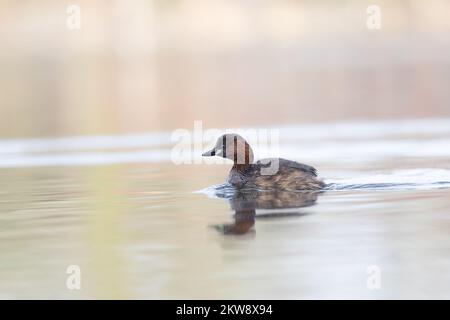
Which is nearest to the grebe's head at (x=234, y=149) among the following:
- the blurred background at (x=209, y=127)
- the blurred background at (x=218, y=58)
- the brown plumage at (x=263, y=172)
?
the brown plumage at (x=263, y=172)

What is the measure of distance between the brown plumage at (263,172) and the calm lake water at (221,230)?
9.5 inches

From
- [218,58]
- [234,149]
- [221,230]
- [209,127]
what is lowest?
[209,127]

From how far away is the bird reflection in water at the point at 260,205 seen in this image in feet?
29.4

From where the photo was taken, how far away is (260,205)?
10.2 m

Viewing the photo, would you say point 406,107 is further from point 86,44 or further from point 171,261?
point 171,261

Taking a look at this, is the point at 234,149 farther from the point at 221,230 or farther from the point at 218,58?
the point at 218,58

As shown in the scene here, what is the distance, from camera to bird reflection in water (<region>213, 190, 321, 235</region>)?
29.4 ft

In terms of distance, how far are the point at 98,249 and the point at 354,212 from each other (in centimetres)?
227

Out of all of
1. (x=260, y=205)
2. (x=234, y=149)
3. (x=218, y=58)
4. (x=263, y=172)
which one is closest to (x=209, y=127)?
(x=234, y=149)

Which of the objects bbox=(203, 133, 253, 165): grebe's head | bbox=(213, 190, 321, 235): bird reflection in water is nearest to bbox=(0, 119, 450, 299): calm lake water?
bbox=(213, 190, 321, 235): bird reflection in water

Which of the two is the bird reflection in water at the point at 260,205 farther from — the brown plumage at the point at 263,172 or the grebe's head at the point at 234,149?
the grebe's head at the point at 234,149

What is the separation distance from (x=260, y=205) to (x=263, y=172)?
1.27 m
